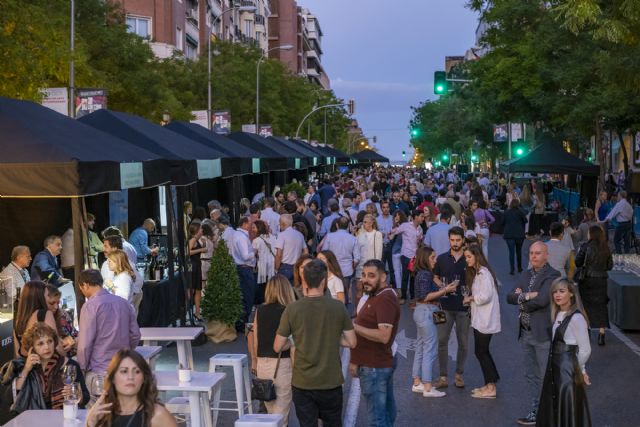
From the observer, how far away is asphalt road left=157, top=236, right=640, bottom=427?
416 inches

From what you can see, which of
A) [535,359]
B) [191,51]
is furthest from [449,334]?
[191,51]

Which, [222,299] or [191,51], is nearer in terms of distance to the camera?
[222,299]

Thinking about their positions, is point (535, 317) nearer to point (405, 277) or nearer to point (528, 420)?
point (528, 420)

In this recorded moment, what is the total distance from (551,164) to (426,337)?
878 inches

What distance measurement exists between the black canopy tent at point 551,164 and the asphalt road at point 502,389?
16.8m

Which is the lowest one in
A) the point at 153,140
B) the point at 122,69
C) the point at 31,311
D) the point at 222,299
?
the point at 222,299

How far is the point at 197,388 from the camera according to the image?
28.1ft

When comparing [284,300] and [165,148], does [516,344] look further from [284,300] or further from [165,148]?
[284,300]

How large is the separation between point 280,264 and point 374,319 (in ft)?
24.1

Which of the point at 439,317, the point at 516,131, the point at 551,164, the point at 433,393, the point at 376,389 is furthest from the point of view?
the point at 516,131

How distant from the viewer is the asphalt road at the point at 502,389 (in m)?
10.6

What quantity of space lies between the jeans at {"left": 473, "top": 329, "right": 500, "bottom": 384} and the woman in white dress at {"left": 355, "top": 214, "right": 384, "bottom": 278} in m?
5.78

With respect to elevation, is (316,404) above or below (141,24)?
below

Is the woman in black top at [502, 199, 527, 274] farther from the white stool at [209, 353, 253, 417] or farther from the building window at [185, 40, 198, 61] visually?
the building window at [185, 40, 198, 61]
